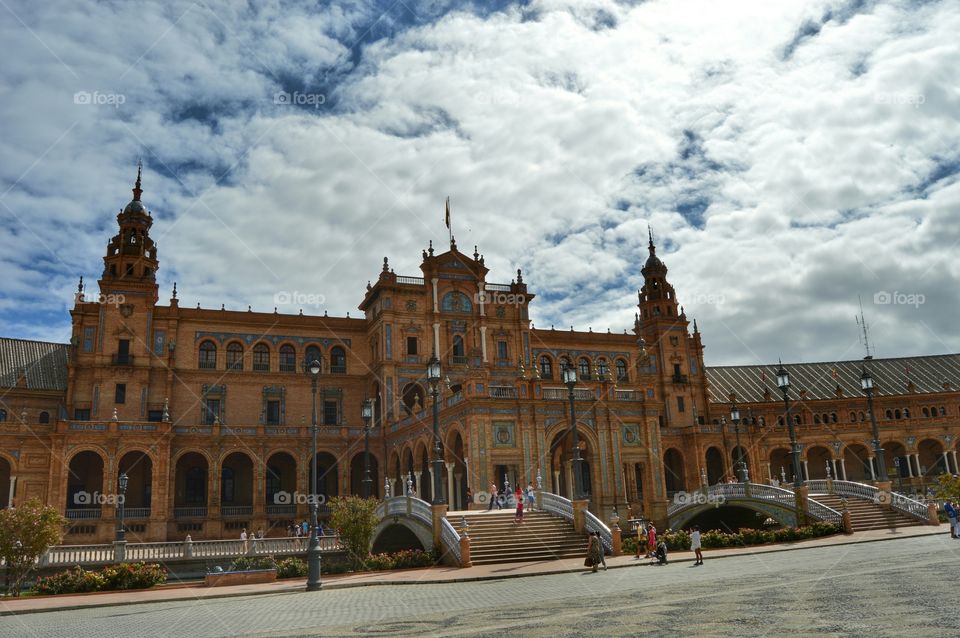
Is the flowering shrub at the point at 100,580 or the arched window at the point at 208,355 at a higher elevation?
the arched window at the point at 208,355

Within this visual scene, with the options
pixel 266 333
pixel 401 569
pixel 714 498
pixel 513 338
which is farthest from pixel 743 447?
pixel 401 569

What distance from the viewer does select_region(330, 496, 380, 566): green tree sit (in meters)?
31.2

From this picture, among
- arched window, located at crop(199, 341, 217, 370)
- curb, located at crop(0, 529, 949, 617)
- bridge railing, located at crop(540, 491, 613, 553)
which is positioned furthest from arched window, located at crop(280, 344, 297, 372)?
curb, located at crop(0, 529, 949, 617)

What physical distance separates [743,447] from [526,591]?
54004 millimetres

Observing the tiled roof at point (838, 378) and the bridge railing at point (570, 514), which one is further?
the tiled roof at point (838, 378)

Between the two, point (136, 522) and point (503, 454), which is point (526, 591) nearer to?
point (503, 454)

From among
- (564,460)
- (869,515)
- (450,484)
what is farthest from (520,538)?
(869,515)

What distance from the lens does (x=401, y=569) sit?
2920 centimetres

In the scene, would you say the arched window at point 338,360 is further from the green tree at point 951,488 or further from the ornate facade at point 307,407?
the green tree at point 951,488

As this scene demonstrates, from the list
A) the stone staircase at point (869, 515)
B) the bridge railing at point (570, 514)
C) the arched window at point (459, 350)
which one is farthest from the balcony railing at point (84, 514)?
the stone staircase at point (869, 515)

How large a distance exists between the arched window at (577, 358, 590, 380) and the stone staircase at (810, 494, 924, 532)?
28.7 metres

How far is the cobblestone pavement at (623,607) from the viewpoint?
12.3 meters

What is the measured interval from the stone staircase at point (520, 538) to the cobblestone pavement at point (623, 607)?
490cm

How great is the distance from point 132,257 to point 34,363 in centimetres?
1083
